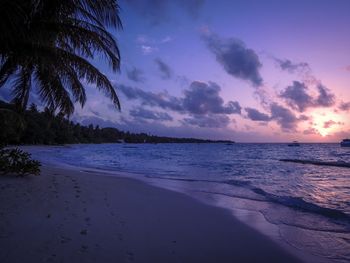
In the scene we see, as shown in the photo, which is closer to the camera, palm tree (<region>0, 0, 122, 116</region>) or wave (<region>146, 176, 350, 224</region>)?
palm tree (<region>0, 0, 122, 116</region>)

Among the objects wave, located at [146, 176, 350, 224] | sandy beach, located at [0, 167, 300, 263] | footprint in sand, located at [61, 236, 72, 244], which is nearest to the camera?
sandy beach, located at [0, 167, 300, 263]

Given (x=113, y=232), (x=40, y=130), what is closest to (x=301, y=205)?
(x=113, y=232)

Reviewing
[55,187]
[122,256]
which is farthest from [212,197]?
[122,256]

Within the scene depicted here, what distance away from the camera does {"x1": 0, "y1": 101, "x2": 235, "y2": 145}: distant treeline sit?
37.1ft

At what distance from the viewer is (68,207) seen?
702cm

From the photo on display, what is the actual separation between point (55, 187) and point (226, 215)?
5.45 meters

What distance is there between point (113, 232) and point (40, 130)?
249 feet

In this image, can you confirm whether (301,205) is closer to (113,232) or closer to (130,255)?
(113,232)

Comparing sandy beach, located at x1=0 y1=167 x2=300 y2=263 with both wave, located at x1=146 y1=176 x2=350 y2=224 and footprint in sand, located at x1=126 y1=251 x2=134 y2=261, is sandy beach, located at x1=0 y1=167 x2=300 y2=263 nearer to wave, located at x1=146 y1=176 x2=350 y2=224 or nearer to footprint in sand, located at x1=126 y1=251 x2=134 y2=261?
Answer: footprint in sand, located at x1=126 y1=251 x2=134 y2=261

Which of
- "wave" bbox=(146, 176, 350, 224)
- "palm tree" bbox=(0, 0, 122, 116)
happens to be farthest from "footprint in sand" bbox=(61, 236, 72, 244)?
"wave" bbox=(146, 176, 350, 224)

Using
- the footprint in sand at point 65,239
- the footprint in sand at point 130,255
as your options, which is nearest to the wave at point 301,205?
the footprint in sand at point 130,255

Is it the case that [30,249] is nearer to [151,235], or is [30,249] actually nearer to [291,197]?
[151,235]

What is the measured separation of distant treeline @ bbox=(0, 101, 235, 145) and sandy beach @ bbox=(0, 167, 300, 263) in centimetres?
320

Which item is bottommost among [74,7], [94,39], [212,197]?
[212,197]
